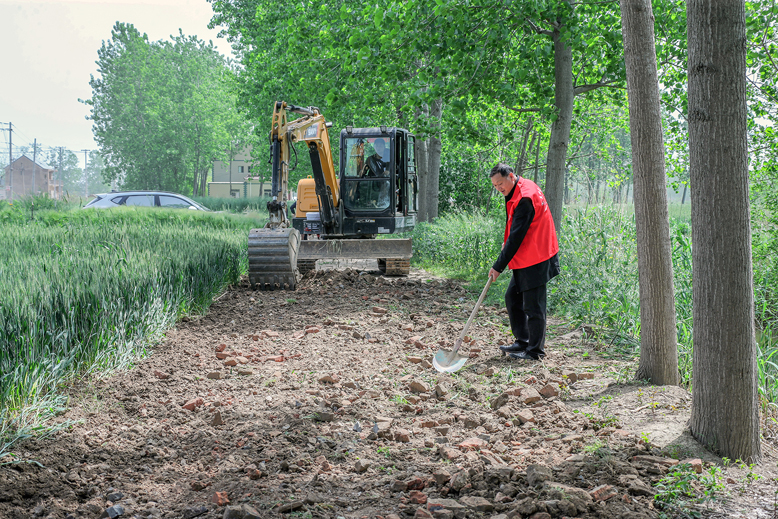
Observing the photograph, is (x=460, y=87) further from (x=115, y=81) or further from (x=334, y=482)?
(x=115, y=81)

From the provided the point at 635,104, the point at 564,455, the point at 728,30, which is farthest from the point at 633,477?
the point at 635,104

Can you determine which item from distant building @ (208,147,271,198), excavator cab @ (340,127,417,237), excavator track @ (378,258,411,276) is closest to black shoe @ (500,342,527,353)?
excavator track @ (378,258,411,276)

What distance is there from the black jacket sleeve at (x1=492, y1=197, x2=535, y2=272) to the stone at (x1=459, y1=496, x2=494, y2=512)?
279 cm

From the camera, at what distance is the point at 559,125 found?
29.7 feet

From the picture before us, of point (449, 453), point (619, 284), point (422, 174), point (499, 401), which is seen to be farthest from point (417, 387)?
point (422, 174)

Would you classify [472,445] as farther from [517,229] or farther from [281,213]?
[281,213]

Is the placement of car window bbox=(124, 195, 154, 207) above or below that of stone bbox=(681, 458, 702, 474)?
above

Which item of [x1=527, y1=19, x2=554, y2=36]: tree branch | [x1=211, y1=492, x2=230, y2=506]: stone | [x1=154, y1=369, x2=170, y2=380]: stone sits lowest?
[x1=211, y1=492, x2=230, y2=506]: stone

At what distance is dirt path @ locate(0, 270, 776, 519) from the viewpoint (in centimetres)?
282

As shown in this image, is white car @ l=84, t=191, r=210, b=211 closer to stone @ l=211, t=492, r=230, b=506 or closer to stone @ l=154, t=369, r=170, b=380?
stone @ l=154, t=369, r=170, b=380

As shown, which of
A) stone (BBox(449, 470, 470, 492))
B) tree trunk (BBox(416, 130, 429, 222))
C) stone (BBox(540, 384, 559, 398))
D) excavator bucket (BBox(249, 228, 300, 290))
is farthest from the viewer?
tree trunk (BBox(416, 130, 429, 222))

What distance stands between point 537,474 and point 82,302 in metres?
3.57

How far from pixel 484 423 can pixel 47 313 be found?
3.09 metres

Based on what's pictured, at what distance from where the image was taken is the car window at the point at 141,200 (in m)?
19.0
